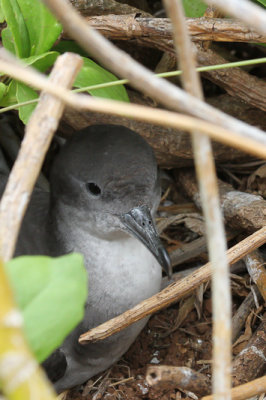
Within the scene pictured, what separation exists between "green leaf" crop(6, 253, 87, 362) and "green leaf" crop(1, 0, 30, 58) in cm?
111

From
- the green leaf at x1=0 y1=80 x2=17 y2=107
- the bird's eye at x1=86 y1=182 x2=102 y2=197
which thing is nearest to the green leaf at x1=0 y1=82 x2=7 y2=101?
the green leaf at x1=0 y1=80 x2=17 y2=107

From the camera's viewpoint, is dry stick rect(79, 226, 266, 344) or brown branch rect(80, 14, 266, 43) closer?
dry stick rect(79, 226, 266, 344)

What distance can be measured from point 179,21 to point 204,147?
193mm

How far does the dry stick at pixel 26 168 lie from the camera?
1.08 meters

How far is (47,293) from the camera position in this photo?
38.6 inches

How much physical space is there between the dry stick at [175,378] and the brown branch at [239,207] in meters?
0.83

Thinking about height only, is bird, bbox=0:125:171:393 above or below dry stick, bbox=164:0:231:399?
below

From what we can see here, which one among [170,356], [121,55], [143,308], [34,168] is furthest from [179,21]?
[170,356]

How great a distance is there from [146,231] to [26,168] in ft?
2.63

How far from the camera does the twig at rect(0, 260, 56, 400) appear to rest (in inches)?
29.7

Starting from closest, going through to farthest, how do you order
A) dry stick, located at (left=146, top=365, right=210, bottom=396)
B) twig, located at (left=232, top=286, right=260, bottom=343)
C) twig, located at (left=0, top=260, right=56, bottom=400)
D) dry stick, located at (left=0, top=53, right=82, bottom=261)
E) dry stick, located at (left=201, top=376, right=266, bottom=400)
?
twig, located at (left=0, top=260, right=56, bottom=400) → dry stick, located at (left=0, top=53, right=82, bottom=261) → dry stick, located at (left=146, top=365, right=210, bottom=396) → dry stick, located at (left=201, top=376, right=266, bottom=400) → twig, located at (left=232, top=286, right=260, bottom=343)

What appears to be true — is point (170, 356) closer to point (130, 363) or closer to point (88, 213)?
point (130, 363)

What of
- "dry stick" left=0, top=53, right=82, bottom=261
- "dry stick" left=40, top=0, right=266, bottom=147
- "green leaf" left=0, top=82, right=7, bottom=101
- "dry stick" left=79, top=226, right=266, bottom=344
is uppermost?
"dry stick" left=40, top=0, right=266, bottom=147

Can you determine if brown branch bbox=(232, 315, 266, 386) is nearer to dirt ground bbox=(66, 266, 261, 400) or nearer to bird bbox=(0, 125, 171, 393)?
dirt ground bbox=(66, 266, 261, 400)
